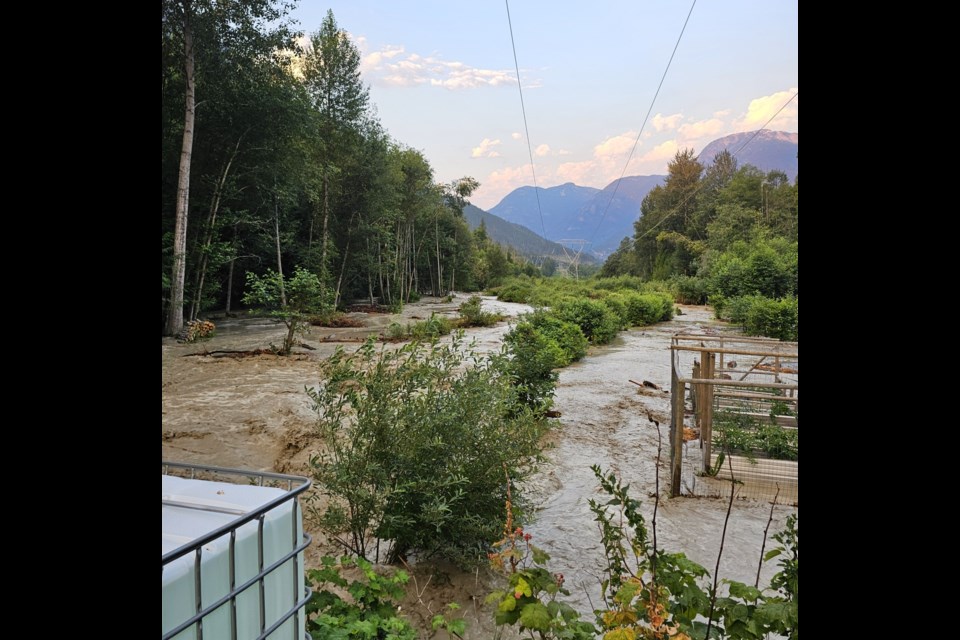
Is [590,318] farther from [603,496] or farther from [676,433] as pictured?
[676,433]

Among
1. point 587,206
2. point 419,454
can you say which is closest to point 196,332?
point 419,454

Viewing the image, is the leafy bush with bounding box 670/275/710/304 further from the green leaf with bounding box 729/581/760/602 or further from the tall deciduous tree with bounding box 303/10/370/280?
the green leaf with bounding box 729/581/760/602

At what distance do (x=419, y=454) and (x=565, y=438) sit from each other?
261cm

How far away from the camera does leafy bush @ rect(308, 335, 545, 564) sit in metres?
1.88

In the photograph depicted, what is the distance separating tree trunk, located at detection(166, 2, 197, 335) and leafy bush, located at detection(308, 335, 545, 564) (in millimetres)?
6908

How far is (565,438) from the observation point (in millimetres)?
4367

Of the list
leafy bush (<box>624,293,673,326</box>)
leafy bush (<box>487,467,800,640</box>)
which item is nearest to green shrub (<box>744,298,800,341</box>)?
leafy bush (<box>624,293,673,326</box>)

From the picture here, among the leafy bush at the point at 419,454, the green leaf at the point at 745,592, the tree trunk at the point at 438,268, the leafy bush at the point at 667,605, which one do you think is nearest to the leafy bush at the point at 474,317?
the tree trunk at the point at 438,268

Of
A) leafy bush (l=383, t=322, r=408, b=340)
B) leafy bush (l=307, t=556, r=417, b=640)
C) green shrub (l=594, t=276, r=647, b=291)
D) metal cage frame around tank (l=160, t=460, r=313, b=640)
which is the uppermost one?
green shrub (l=594, t=276, r=647, b=291)

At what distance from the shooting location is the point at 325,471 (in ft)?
6.31

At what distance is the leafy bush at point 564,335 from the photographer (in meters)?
7.36

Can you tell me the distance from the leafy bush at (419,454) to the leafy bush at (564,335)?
5.05 metres

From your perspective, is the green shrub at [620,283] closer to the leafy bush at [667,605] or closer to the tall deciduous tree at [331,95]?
the tall deciduous tree at [331,95]
